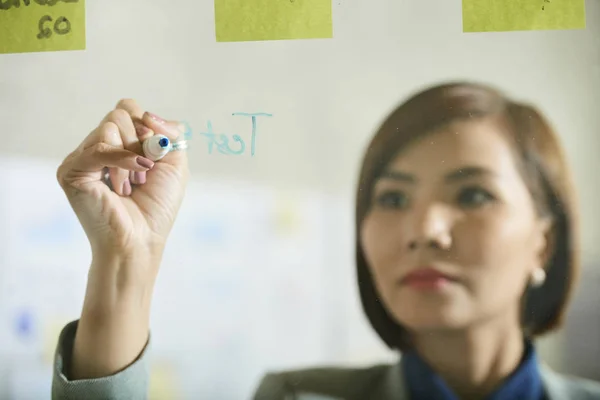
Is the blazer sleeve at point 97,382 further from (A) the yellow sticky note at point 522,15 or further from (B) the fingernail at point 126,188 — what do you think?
(A) the yellow sticky note at point 522,15

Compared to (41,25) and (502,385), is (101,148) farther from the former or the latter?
(502,385)

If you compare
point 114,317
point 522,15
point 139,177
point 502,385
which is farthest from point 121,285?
point 522,15

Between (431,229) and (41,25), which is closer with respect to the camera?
(431,229)

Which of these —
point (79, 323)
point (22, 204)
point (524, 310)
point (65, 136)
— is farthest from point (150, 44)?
point (524, 310)

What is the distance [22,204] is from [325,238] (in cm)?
43

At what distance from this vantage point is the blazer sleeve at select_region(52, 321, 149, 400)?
0.69 m

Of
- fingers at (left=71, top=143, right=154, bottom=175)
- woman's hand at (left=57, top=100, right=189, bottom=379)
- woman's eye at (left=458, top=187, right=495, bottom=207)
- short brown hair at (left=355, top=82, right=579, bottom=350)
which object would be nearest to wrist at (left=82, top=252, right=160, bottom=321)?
woman's hand at (left=57, top=100, right=189, bottom=379)

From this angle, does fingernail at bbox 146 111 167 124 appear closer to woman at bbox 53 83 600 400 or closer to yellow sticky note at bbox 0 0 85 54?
woman at bbox 53 83 600 400

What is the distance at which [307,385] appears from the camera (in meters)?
0.72

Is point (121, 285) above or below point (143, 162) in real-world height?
below

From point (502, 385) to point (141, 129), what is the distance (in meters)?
0.57

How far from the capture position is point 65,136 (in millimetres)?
763

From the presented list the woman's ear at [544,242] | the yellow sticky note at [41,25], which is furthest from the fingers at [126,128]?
the woman's ear at [544,242]

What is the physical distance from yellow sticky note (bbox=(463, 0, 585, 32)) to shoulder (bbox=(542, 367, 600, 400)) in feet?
1.47
